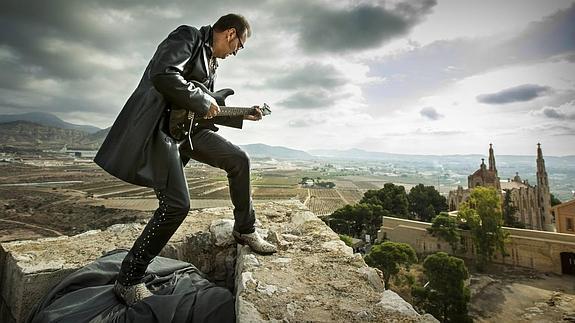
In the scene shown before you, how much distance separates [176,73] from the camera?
1.73 m

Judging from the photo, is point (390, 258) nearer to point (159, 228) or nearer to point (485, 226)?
point (485, 226)

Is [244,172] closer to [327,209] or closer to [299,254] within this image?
[299,254]

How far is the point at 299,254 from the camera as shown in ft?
7.91

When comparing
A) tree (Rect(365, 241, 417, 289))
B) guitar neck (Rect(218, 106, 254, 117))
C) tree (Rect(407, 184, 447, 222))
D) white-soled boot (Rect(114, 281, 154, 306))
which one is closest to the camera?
white-soled boot (Rect(114, 281, 154, 306))

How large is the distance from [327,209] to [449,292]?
27912 mm

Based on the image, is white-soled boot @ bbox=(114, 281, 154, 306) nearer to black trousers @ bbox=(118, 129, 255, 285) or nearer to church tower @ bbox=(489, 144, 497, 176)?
black trousers @ bbox=(118, 129, 255, 285)

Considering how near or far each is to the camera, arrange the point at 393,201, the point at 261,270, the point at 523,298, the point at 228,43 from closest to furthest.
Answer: the point at 261,270, the point at 228,43, the point at 523,298, the point at 393,201

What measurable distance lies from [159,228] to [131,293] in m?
0.44

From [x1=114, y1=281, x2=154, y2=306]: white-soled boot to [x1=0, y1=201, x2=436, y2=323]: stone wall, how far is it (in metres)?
0.62

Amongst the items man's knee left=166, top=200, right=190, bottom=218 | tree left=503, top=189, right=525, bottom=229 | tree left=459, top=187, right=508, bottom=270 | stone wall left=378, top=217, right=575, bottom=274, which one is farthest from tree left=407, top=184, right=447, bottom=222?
man's knee left=166, top=200, right=190, bottom=218

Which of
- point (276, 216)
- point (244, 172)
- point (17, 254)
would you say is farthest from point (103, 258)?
point (276, 216)

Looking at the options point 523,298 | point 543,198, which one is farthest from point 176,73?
point 543,198

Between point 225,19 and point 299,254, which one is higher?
point 225,19

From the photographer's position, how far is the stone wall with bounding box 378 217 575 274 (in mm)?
26125
